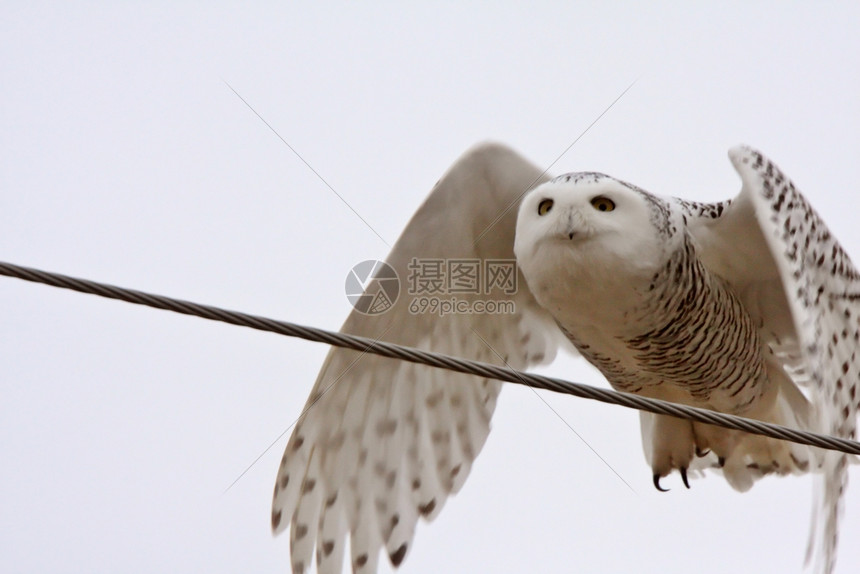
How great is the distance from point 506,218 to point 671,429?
1.08 meters

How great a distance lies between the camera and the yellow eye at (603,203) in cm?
Answer: 331

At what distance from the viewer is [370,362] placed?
4.44m

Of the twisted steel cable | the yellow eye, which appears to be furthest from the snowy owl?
the twisted steel cable

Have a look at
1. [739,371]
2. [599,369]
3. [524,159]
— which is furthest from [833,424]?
[524,159]

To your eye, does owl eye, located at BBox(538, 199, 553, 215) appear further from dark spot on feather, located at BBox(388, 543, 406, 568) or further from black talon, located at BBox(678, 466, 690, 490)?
dark spot on feather, located at BBox(388, 543, 406, 568)

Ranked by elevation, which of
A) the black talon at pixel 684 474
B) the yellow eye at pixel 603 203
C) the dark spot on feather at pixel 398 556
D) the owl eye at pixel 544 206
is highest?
the yellow eye at pixel 603 203

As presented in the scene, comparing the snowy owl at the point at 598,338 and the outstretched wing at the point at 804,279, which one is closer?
the outstretched wing at the point at 804,279

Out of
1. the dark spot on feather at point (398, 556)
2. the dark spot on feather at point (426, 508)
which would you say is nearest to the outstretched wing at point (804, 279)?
the dark spot on feather at point (426, 508)

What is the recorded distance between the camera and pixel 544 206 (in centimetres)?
333

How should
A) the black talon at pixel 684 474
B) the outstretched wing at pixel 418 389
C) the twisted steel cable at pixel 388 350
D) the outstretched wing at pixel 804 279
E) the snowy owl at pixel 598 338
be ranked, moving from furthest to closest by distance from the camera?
the black talon at pixel 684 474 → the outstretched wing at pixel 418 389 → the snowy owl at pixel 598 338 → the outstretched wing at pixel 804 279 → the twisted steel cable at pixel 388 350

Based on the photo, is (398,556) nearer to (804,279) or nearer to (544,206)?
(544,206)

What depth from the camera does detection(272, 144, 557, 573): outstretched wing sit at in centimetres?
425

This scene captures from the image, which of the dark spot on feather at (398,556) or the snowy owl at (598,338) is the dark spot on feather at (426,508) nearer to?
the snowy owl at (598,338)

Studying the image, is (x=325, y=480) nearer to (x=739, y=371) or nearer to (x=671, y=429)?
(x=671, y=429)
